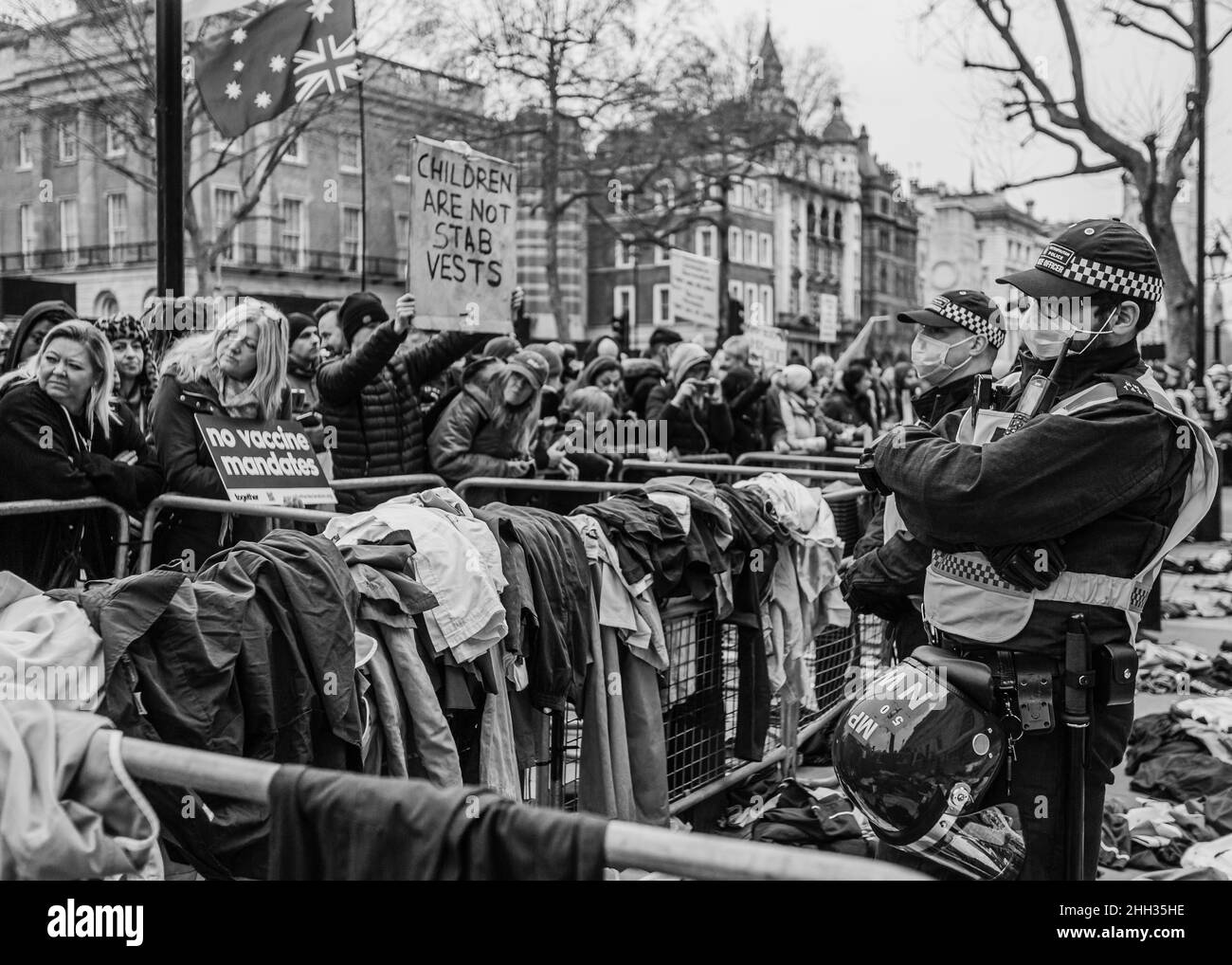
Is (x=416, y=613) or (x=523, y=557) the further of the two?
(x=523, y=557)

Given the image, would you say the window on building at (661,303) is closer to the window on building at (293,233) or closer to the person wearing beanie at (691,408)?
the window on building at (293,233)

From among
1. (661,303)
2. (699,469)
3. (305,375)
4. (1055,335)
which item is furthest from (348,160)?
(1055,335)

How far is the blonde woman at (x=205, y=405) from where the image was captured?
561cm

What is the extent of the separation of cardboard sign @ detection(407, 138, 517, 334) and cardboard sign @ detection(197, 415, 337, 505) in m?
1.22

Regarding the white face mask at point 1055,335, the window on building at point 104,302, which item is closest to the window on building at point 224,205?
the window on building at point 104,302

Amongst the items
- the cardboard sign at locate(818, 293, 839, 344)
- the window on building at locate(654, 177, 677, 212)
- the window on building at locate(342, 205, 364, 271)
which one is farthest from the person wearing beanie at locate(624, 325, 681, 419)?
the window on building at locate(342, 205, 364, 271)

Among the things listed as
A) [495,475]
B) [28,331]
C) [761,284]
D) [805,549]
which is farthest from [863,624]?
[761,284]

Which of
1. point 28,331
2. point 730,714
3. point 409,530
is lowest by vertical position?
point 730,714

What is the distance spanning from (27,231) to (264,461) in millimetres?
49780

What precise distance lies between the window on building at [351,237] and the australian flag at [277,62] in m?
45.7

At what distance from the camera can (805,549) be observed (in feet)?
19.1

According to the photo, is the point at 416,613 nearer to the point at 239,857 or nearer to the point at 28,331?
the point at 239,857
